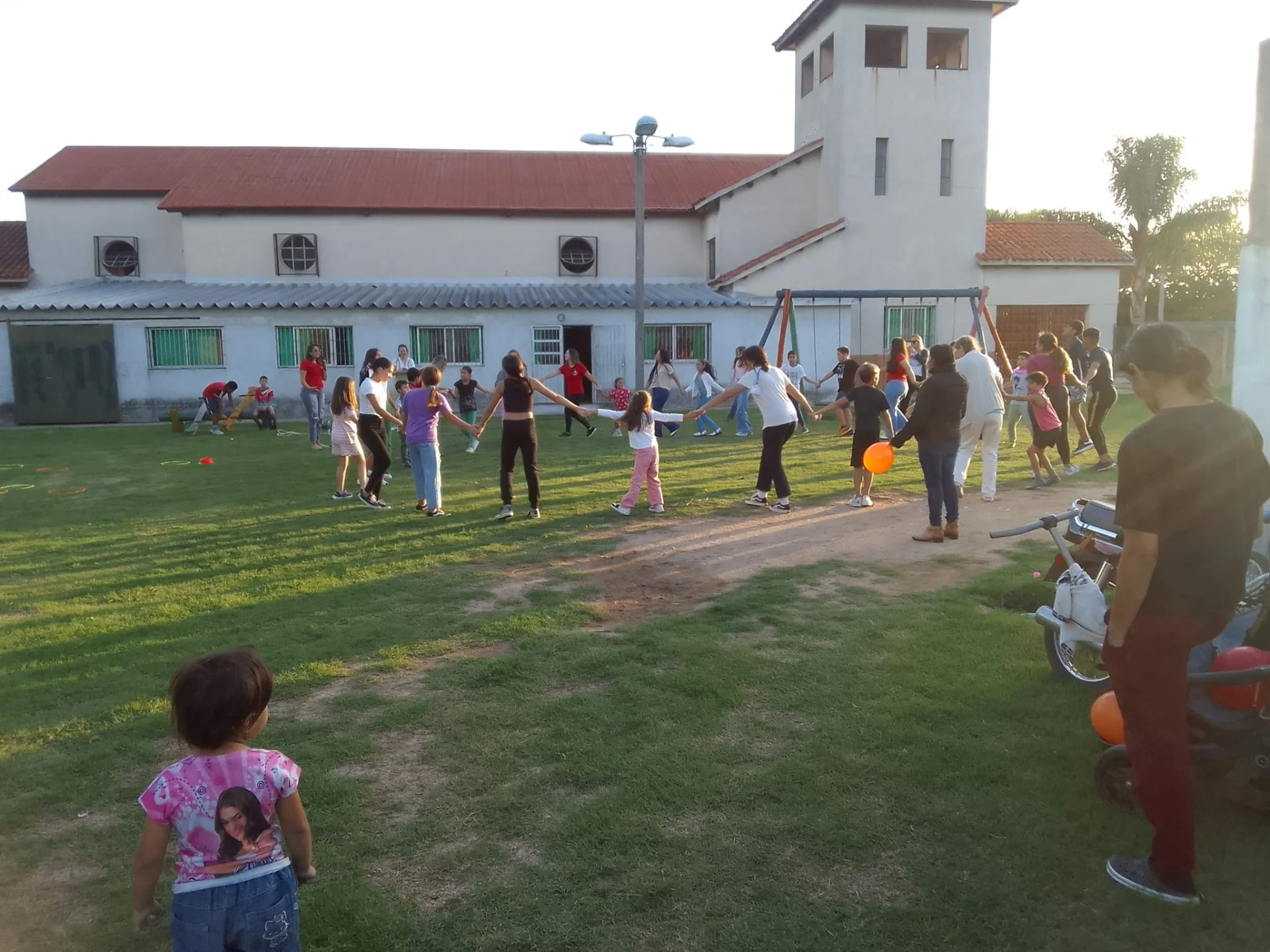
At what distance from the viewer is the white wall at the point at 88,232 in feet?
101

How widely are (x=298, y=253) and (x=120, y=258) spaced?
6191mm

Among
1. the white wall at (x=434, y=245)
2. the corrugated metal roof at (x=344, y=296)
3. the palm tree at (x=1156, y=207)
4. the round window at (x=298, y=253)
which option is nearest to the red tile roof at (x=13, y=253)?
the corrugated metal roof at (x=344, y=296)

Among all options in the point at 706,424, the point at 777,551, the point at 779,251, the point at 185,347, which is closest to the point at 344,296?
the point at 185,347

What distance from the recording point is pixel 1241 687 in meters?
3.71

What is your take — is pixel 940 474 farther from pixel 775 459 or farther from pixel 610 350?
pixel 610 350

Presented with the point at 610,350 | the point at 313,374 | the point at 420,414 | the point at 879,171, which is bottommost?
the point at 420,414

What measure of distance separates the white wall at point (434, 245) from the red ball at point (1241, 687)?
2878 cm

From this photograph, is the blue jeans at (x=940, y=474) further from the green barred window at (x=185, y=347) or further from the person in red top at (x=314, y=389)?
the green barred window at (x=185, y=347)

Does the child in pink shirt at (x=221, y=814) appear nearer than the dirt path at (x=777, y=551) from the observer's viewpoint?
Yes

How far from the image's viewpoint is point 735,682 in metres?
5.38

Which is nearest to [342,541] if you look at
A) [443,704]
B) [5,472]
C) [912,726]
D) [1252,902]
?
[443,704]

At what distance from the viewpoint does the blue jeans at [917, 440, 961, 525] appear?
8836 millimetres

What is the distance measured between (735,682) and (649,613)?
5.05ft

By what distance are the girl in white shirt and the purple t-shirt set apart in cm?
269
